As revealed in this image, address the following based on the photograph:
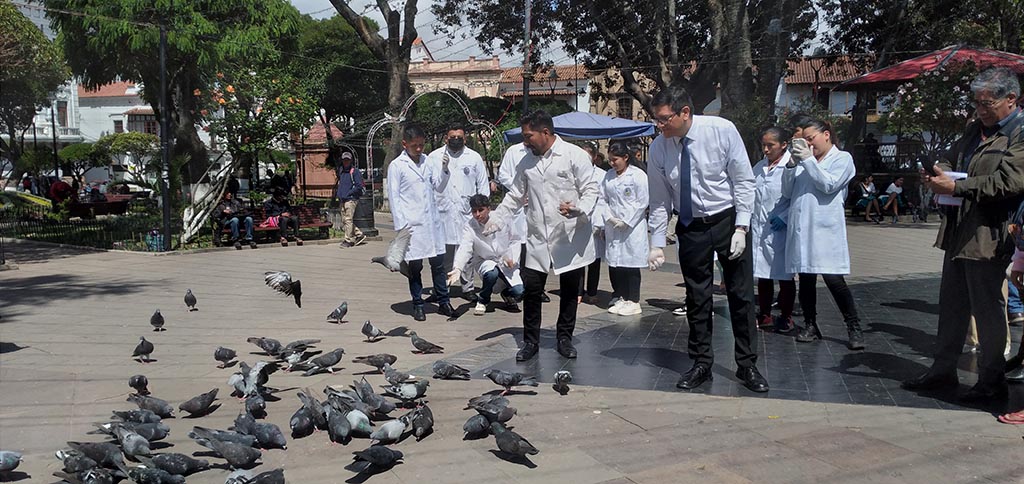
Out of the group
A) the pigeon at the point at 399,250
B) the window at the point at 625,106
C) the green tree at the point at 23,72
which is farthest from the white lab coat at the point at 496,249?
the window at the point at 625,106

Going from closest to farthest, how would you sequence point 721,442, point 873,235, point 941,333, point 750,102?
point 721,442 → point 941,333 → point 873,235 → point 750,102

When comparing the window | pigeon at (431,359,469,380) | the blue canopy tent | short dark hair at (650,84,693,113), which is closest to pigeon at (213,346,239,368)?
pigeon at (431,359,469,380)

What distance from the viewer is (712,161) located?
5.10 m

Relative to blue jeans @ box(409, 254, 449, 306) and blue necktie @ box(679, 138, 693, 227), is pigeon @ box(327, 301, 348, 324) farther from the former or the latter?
blue necktie @ box(679, 138, 693, 227)

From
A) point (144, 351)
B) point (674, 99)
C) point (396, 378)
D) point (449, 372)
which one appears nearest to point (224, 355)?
point (144, 351)

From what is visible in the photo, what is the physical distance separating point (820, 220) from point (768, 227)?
0.71 m

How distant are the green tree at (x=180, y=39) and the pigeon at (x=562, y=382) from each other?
56.7ft

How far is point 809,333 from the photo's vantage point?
21.6ft

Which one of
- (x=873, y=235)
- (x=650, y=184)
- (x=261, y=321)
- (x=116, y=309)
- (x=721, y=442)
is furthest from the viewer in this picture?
(x=873, y=235)

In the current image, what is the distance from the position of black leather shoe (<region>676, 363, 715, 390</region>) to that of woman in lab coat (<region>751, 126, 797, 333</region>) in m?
1.81

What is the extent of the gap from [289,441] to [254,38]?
801 inches

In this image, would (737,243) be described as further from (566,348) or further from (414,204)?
(414,204)

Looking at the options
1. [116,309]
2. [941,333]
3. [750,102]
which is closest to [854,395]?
[941,333]

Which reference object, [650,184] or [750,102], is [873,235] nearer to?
[750,102]
